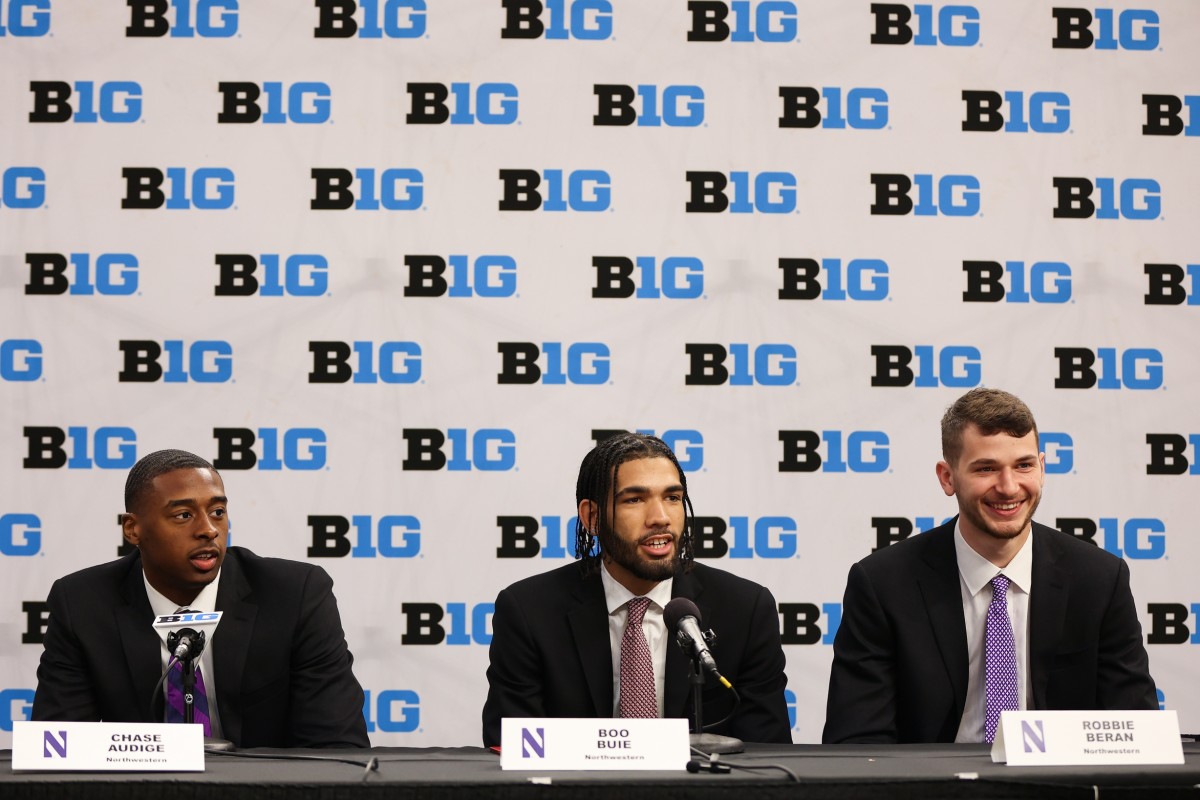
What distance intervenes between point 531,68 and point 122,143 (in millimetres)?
1420

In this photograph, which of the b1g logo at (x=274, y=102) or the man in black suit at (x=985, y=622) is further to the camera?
the b1g logo at (x=274, y=102)

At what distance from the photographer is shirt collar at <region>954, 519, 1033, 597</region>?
295 centimetres

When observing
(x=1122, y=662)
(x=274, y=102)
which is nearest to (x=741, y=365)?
(x=1122, y=662)

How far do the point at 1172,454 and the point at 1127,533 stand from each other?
1.04 ft

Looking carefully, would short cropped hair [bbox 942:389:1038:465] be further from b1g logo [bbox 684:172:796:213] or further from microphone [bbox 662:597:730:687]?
b1g logo [bbox 684:172:796:213]

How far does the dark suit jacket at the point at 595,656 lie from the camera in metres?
2.90

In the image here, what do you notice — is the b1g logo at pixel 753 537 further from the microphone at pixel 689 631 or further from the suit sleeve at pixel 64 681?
the suit sleeve at pixel 64 681

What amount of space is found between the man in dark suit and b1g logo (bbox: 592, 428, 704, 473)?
1.31 m

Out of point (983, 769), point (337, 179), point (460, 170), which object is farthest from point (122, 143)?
point (983, 769)

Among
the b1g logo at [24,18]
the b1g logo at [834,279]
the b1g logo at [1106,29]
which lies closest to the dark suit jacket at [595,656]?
the b1g logo at [834,279]

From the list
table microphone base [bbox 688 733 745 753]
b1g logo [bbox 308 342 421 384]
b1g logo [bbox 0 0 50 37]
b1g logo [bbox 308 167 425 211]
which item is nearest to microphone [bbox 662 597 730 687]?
table microphone base [bbox 688 733 745 753]

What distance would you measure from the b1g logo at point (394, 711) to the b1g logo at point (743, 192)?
195cm

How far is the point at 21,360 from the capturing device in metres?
4.19

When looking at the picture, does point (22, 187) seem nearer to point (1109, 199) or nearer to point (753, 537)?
point (753, 537)
